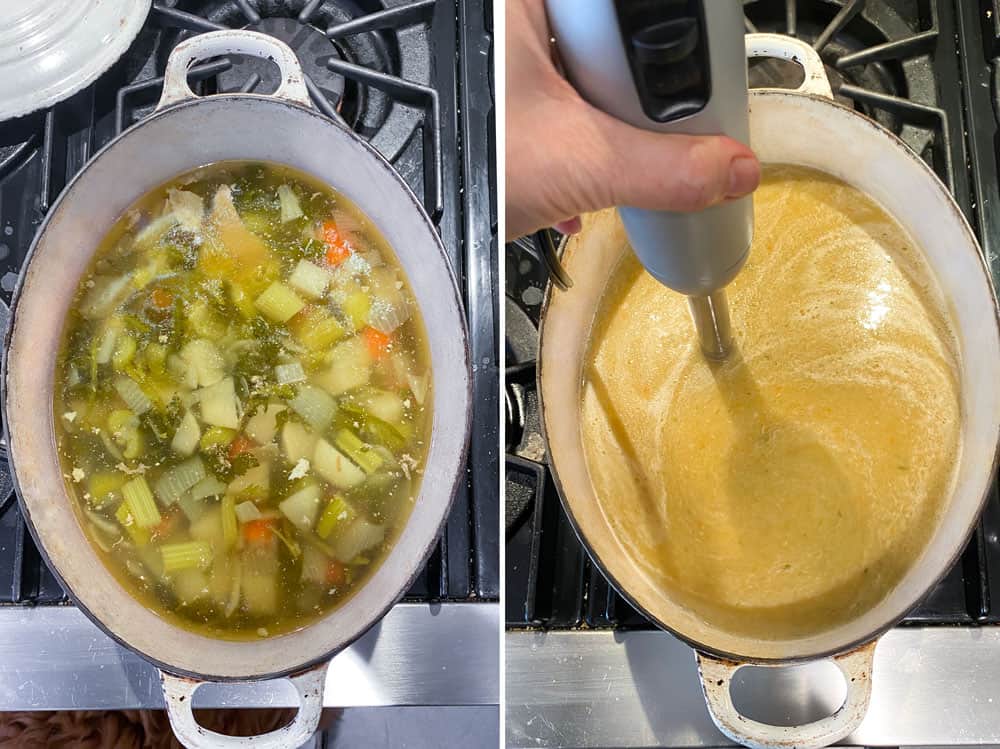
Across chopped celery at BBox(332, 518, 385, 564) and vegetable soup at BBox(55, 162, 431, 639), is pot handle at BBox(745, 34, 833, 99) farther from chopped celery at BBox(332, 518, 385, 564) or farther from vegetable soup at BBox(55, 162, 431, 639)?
chopped celery at BBox(332, 518, 385, 564)

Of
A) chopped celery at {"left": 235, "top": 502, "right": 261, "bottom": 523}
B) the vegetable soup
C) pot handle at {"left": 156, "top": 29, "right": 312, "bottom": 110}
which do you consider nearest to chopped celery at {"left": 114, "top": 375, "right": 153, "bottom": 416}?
the vegetable soup

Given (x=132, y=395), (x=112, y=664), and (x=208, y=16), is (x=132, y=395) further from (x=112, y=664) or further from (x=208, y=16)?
(x=208, y=16)

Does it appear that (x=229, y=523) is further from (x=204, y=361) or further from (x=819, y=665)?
(x=819, y=665)

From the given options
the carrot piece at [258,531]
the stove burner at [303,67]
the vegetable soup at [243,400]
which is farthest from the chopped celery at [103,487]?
the stove burner at [303,67]

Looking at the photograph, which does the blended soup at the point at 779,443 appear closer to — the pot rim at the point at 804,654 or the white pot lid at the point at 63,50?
the pot rim at the point at 804,654

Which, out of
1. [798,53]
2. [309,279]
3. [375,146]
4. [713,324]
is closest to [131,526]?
[309,279]
